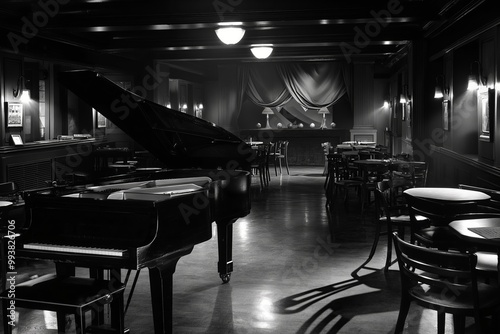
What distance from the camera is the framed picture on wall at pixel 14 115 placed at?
902 cm

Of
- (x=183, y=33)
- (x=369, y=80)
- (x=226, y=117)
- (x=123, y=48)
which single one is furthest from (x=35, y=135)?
(x=369, y=80)

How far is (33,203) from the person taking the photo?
3.39m

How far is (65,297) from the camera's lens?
3.01 meters

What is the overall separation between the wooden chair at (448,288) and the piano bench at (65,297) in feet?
5.19

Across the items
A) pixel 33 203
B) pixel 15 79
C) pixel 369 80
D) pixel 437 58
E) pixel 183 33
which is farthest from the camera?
pixel 369 80

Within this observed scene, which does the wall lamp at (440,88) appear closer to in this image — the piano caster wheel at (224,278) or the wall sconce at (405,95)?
the wall sconce at (405,95)

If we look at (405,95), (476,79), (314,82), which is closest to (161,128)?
(476,79)

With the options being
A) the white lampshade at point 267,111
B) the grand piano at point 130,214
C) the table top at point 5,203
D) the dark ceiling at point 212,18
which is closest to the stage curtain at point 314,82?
the white lampshade at point 267,111

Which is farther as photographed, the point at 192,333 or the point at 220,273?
the point at 220,273

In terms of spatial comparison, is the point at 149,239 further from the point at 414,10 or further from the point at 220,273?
the point at 414,10

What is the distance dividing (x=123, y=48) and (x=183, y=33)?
4.34ft

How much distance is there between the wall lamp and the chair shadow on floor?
5.32 meters

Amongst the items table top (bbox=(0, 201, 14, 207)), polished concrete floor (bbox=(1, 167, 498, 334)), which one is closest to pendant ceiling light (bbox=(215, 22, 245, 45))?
polished concrete floor (bbox=(1, 167, 498, 334))

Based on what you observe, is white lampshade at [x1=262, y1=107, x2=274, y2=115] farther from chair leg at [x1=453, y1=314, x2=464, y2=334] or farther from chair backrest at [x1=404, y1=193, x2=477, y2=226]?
chair leg at [x1=453, y1=314, x2=464, y2=334]
